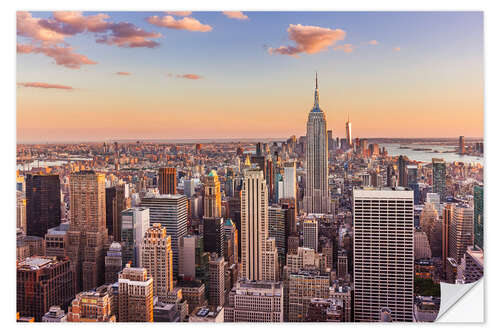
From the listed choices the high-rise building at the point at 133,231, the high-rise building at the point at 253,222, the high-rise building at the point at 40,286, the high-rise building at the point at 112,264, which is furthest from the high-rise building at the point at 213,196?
the high-rise building at the point at 40,286

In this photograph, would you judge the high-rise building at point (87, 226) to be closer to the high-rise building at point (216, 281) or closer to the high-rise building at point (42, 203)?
the high-rise building at point (42, 203)

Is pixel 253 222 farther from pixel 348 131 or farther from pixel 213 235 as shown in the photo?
pixel 348 131

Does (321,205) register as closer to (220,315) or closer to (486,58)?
(220,315)

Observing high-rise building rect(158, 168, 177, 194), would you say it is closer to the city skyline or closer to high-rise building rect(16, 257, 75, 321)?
the city skyline

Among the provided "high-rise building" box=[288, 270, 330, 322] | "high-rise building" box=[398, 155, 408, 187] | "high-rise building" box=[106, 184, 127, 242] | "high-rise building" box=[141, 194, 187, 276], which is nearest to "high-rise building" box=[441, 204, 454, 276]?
"high-rise building" box=[398, 155, 408, 187]

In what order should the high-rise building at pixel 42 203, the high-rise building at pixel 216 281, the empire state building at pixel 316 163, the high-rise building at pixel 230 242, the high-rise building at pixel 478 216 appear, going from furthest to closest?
the high-rise building at pixel 230 242
the empire state building at pixel 316 163
the high-rise building at pixel 42 203
the high-rise building at pixel 216 281
the high-rise building at pixel 478 216

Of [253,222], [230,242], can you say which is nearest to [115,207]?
[230,242]
